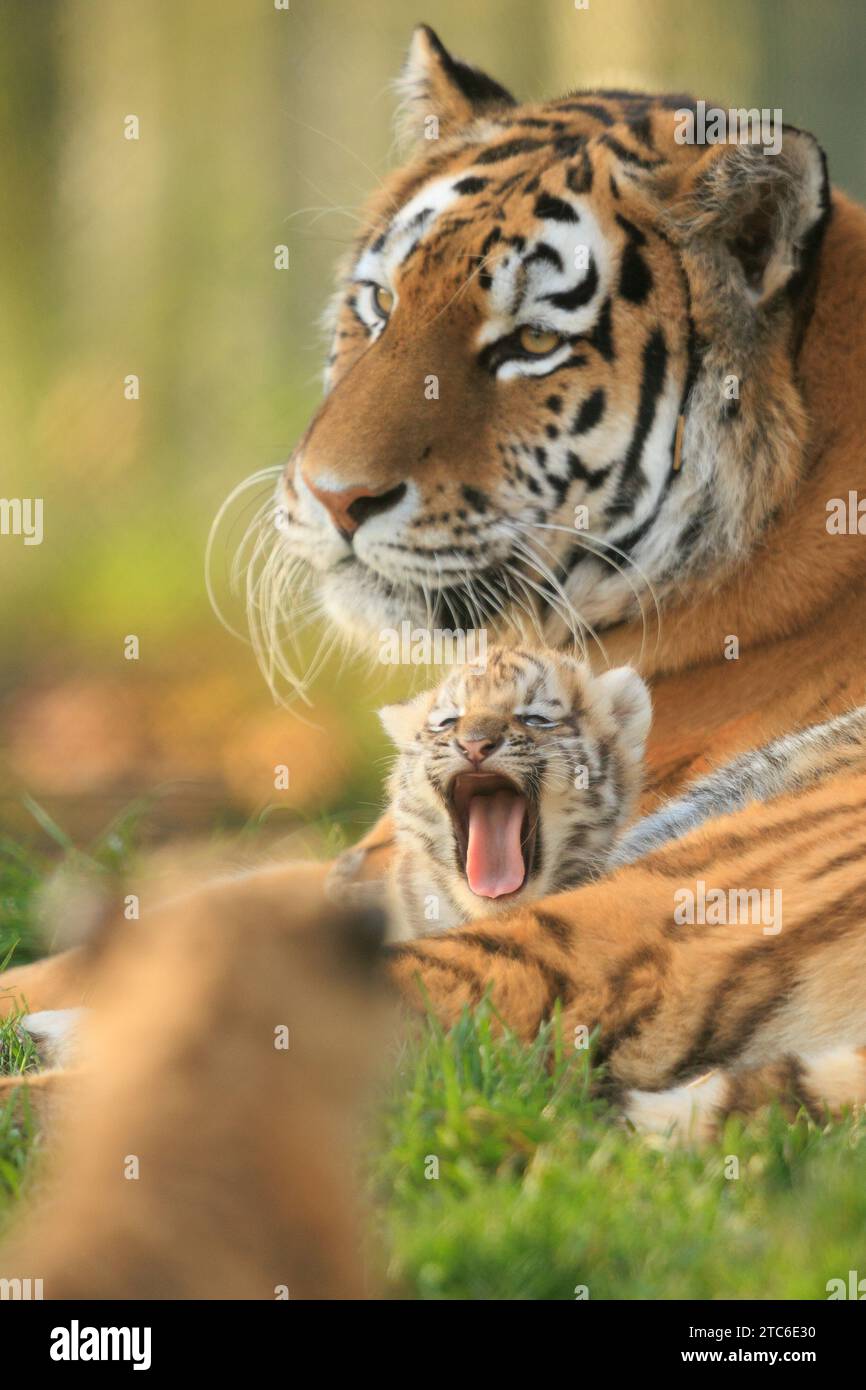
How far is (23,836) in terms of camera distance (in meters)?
5.54

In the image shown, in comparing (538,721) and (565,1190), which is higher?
(538,721)

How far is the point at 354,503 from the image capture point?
12.1 feet

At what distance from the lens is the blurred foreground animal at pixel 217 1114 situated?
1.46 meters

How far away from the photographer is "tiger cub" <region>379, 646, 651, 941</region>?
11.9ft

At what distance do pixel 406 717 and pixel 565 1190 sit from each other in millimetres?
1880

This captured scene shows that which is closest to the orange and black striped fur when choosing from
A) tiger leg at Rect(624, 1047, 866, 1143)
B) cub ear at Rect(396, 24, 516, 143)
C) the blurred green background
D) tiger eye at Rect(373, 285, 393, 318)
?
tiger leg at Rect(624, 1047, 866, 1143)

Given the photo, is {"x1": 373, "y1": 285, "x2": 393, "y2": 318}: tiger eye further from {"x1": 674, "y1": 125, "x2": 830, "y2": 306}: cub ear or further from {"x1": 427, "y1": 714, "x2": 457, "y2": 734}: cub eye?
{"x1": 427, "y1": 714, "x2": 457, "y2": 734}: cub eye

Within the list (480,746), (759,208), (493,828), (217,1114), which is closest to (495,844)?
(493,828)

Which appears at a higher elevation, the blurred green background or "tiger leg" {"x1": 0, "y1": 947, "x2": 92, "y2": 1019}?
the blurred green background

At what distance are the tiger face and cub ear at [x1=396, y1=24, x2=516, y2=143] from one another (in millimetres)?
467

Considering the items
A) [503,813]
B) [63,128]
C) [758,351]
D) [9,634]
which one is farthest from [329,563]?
[63,128]

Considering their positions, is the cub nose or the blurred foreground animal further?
the cub nose

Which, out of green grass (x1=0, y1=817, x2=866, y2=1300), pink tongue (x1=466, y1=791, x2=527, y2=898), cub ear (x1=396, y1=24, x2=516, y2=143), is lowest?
green grass (x1=0, y1=817, x2=866, y2=1300)

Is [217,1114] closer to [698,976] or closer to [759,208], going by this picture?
[698,976]
